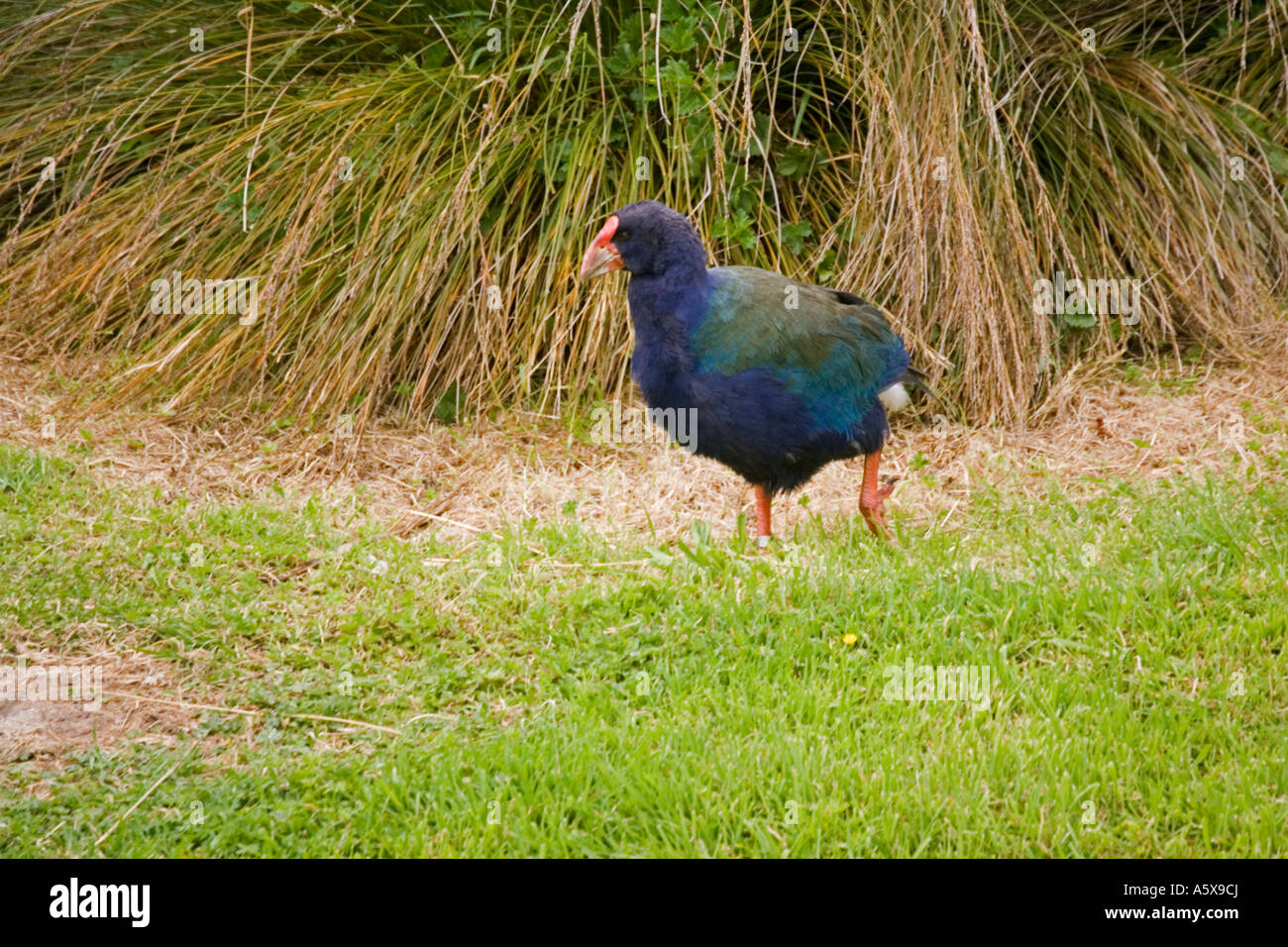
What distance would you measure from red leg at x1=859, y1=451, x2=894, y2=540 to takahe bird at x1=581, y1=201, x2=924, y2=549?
0.24 ft

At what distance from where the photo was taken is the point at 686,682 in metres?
3.26

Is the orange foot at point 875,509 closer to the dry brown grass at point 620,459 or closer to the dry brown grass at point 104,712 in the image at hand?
the dry brown grass at point 620,459

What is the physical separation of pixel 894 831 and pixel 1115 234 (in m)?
3.75

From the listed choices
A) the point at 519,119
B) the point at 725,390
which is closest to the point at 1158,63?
the point at 519,119

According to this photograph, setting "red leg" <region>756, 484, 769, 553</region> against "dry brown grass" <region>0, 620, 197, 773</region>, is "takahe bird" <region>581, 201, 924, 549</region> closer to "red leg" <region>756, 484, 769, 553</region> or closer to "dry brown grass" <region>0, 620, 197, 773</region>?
"red leg" <region>756, 484, 769, 553</region>

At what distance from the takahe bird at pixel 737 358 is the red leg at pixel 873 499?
0.24 feet

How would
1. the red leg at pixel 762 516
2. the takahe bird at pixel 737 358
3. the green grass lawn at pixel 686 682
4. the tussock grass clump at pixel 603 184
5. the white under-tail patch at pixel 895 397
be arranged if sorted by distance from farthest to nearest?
1. the tussock grass clump at pixel 603 184
2. the white under-tail patch at pixel 895 397
3. the red leg at pixel 762 516
4. the takahe bird at pixel 737 358
5. the green grass lawn at pixel 686 682

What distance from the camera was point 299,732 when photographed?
320cm

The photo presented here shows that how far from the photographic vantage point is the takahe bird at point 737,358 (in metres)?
3.83

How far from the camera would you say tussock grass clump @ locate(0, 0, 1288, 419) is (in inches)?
202

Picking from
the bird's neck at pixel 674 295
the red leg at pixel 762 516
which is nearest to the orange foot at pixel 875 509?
the red leg at pixel 762 516

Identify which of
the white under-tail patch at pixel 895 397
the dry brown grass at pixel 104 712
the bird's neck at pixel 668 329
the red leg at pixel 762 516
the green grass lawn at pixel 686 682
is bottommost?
the dry brown grass at pixel 104 712

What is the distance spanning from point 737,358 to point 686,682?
1073 millimetres
